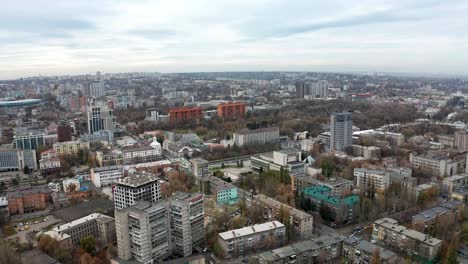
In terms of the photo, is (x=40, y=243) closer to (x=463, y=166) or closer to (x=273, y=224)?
(x=273, y=224)

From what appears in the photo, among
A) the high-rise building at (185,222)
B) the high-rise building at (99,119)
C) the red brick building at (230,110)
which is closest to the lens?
the high-rise building at (185,222)

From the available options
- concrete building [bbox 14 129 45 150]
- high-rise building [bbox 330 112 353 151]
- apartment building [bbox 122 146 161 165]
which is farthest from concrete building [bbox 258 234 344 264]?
concrete building [bbox 14 129 45 150]

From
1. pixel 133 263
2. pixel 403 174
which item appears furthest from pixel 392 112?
pixel 133 263

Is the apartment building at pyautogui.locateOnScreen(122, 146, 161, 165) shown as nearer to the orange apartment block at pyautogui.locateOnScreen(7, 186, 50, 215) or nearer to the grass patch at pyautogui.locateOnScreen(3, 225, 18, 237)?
the orange apartment block at pyautogui.locateOnScreen(7, 186, 50, 215)

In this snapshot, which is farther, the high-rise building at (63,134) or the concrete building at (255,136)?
the high-rise building at (63,134)

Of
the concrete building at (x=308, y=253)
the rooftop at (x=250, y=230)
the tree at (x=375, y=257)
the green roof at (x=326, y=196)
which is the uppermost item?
the green roof at (x=326, y=196)

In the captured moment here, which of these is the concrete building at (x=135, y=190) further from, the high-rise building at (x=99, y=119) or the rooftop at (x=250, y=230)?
the high-rise building at (x=99, y=119)

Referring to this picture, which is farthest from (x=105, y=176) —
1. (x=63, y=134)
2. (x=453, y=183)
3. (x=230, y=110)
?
(x=230, y=110)

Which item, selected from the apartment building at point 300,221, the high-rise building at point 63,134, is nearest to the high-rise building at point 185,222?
the apartment building at point 300,221
